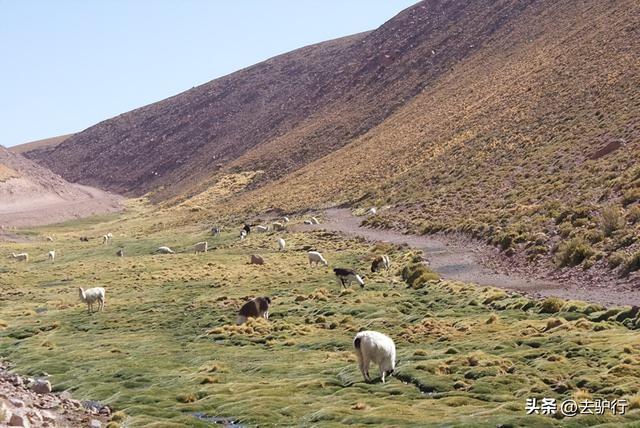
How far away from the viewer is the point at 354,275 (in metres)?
35.0

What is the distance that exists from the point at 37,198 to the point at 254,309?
119 metres

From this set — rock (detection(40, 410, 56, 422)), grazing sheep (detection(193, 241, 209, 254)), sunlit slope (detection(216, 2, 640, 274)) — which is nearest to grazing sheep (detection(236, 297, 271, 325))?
rock (detection(40, 410, 56, 422))

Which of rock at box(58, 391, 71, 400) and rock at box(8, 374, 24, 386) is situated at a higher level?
rock at box(8, 374, 24, 386)

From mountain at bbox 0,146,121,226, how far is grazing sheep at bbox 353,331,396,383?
102 m

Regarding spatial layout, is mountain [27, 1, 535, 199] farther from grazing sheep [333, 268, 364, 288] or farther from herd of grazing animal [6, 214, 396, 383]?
grazing sheep [333, 268, 364, 288]

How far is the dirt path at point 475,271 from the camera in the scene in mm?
26462

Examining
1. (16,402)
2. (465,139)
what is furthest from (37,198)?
(16,402)

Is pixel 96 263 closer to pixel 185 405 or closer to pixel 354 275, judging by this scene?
pixel 354 275

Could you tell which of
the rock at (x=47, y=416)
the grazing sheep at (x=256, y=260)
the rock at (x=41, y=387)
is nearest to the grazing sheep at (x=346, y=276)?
the grazing sheep at (x=256, y=260)

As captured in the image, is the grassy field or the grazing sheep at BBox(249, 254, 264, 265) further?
the grazing sheep at BBox(249, 254, 264, 265)

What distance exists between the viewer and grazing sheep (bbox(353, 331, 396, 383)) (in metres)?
17.1

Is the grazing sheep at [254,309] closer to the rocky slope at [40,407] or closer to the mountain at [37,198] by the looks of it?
the rocky slope at [40,407]

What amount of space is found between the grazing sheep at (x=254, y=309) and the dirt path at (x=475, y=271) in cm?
1016

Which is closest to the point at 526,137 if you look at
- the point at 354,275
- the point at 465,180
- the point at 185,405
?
the point at 465,180
